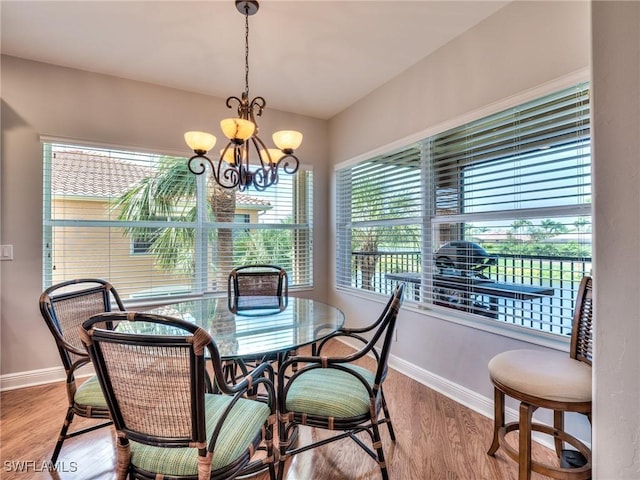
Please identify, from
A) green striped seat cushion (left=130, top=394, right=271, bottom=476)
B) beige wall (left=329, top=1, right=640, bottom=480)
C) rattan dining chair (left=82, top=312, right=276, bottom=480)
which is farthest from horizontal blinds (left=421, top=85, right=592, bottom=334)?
rattan dining chair (left=82, top=312, right=276, bottom=480)

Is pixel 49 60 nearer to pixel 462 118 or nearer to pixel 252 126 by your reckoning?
pixel 252 126

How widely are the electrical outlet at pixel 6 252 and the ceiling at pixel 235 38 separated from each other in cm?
158

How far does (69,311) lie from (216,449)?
4.43 feet

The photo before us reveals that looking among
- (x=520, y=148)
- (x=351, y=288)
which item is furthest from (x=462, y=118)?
(x=351, y=288)

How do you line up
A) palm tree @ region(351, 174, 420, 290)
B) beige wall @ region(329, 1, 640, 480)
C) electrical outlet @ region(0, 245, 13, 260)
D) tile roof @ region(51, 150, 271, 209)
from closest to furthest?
1. beige wall @ region(329, 1, 640, 480)
2. electrical outlet @ region(0, 245, 13, 260)
3. tile roof @ region(51, 150, 271, 209)
4. palm tree @ region(351, 174, 420, 290)

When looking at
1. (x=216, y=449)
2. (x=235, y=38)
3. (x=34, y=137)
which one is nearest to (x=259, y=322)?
(x=216, y=449)

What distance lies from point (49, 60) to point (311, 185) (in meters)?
2.66

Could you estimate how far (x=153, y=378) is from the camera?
3.40 ft

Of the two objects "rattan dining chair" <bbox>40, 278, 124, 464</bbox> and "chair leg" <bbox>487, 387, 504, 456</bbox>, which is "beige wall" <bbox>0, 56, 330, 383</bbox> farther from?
"chair leg" <bbox>487, 387, 504, 456</bbox>

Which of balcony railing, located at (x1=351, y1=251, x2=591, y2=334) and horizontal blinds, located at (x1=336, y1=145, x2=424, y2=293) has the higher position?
horizontal blinds, located at (x1=336, y1=145, x2=424, y2=293)

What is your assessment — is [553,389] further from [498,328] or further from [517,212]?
[517,212]

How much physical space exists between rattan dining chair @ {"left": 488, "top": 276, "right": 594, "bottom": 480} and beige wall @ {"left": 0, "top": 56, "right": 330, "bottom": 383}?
3.40 meters

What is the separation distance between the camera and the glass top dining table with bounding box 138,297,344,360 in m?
1.56

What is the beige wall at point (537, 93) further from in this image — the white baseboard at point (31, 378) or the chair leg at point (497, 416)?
the white baseboard at point (31, 378)
